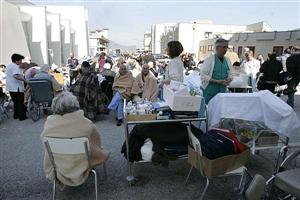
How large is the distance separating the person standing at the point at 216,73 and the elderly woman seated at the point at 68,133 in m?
1.87

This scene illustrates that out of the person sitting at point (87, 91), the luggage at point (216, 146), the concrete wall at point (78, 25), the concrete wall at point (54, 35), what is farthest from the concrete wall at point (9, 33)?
the concrete wall at point (78, 25)

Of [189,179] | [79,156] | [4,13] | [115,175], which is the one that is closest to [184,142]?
[189,179]

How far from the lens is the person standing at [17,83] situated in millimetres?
5598

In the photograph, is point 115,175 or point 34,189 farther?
point 115,175

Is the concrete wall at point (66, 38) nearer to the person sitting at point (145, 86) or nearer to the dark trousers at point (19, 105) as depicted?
the dark trousers at point (19, 105)

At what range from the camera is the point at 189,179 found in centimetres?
321

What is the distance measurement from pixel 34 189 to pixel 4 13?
11.8 metres

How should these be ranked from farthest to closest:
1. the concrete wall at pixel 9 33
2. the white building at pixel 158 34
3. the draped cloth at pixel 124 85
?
the white building at pixel 158 34, the concrete wall at pixel 9 33, the draped cloth at pixel 124 85

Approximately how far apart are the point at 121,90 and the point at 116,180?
2.64 m

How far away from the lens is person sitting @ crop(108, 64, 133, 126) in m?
5.52

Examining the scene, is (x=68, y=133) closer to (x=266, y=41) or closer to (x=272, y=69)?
(x=272, y=69)

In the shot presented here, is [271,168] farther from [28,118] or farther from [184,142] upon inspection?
[28,118]

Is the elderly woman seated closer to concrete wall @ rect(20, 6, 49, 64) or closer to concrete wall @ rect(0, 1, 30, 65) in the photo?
concrete wall @ rect(0, 1, 30, 65)

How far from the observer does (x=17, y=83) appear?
18.8 feet
